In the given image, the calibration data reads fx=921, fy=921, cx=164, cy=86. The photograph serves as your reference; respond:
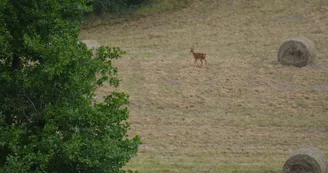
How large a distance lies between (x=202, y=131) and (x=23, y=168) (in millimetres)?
11239

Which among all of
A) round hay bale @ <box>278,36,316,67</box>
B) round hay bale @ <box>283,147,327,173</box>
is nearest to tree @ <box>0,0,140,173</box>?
round hay bale @ <box>283,147,327,173</box>

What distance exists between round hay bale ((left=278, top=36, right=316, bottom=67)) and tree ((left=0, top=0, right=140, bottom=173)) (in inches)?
646

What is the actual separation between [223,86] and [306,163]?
8.40 metres

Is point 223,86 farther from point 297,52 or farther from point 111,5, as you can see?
point 111,5

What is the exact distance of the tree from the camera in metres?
13.3

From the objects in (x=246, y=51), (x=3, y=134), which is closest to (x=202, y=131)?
(x=246, y=51)

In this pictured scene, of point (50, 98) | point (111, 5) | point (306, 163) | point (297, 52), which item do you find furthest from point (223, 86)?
point (50, 98)

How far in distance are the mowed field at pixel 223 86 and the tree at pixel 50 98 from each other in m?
6.90

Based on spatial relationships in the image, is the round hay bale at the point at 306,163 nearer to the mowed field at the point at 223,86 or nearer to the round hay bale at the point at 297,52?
the mowed field at the point at 223,86

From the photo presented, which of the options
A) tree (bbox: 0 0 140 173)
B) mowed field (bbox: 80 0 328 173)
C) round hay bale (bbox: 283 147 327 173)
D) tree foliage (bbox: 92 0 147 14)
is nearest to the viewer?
tree (bbox: 0 0 140 173)

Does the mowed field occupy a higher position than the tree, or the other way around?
the mowed field

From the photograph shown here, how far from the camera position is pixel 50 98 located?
13.8 metres

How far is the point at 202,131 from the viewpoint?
2370 centimetres

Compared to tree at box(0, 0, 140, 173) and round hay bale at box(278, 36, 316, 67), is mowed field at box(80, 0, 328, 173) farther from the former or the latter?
tree at box(0, 0, 140, 173)
